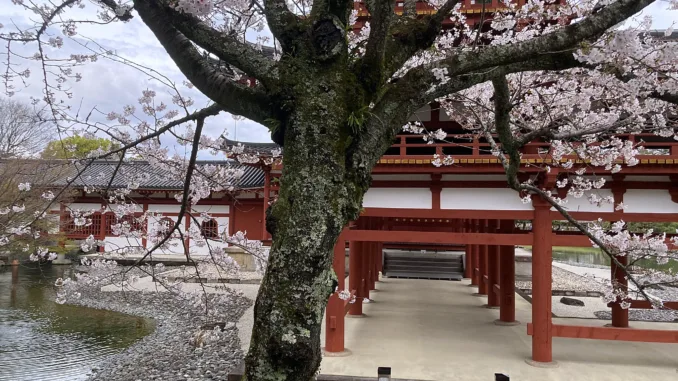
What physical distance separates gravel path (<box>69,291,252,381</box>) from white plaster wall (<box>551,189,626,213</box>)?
5780 millimetres

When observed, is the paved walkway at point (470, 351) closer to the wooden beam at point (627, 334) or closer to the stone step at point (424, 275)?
the wooden beam at point (627, 334)

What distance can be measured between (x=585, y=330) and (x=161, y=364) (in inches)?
257

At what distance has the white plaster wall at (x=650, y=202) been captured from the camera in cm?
653

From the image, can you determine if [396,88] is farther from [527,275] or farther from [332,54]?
[527,275]

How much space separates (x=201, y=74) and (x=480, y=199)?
565cm

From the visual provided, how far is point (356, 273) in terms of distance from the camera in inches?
349

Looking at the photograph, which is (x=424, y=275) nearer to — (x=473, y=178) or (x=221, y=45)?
(x=473, y=178)

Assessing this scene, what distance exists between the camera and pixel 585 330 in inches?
241

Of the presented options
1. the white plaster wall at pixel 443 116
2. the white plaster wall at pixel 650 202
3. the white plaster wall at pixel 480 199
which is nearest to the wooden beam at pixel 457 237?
the white plaster wall at pixel 480 199

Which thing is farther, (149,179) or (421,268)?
(149,179)

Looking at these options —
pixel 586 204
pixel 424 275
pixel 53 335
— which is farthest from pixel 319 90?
pixel 424 275

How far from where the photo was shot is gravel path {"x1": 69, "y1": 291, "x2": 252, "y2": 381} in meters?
7.13

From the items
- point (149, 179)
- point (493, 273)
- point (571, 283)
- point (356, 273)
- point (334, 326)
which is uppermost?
point (149, 179)

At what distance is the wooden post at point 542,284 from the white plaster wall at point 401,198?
1.60 metres
